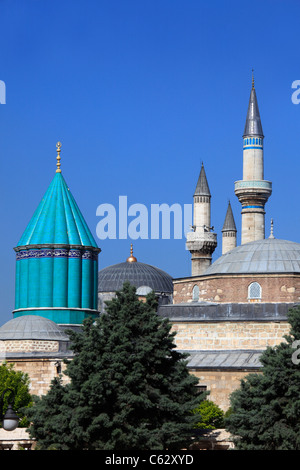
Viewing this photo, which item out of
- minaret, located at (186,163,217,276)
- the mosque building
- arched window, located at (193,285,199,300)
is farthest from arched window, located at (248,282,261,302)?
minaret, located at (186,163,217,276)

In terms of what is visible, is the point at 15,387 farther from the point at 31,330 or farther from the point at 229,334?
the point at 229,334

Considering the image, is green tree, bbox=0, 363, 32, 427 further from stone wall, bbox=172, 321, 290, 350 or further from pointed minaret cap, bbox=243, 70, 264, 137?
pointed minaret cap, bbox=243, 70, 264, 137

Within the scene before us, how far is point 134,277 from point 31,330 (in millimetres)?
19376

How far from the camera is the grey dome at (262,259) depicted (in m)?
34.1

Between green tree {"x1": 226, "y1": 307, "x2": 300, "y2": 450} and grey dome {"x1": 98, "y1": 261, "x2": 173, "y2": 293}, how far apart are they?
30064 mm

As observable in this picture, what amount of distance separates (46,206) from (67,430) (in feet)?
59.2

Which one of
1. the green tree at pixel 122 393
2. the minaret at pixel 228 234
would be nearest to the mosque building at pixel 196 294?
the green tree at pixel 122 393

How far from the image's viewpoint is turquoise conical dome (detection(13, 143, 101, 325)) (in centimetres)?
3697

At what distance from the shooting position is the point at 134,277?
173ft

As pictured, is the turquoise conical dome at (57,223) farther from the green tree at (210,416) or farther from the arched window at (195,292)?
the green tree at (210,416)

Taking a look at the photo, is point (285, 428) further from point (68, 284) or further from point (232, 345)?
point (68, 284)

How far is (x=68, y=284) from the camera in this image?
37188 millimetres

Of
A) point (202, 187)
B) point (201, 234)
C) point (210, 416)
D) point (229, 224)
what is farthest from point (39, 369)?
point (229, 224)

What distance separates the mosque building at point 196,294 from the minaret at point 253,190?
0.12 ft
